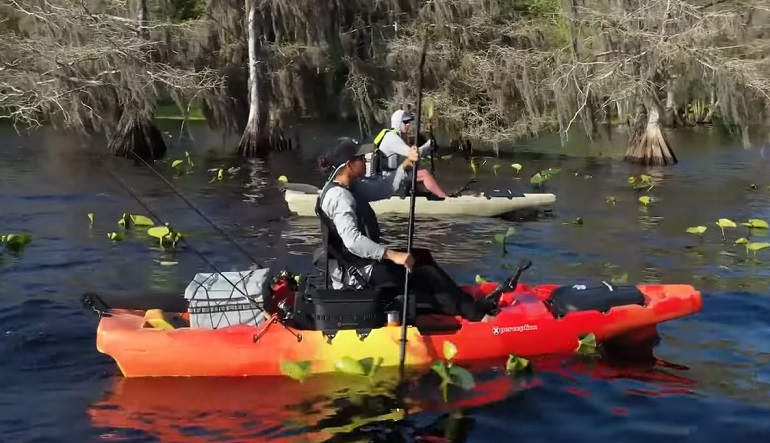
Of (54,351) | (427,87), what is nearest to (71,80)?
(427,87)

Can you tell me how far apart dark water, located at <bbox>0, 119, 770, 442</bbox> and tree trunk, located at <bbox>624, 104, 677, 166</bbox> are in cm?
211

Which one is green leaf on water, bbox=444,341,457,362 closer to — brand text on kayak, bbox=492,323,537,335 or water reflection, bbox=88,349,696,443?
water reflection, bbox=88,349,696,443

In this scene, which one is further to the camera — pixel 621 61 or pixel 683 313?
pixel 621 61

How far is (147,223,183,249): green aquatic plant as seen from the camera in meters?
11.6

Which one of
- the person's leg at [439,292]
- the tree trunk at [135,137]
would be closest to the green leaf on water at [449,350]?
the person's leg at [439,292]

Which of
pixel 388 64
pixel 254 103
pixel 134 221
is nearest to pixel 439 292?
pixel 134 221

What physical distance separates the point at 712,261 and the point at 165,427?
7.95 meters

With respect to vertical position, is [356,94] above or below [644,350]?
above

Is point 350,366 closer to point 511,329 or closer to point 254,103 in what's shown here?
point 511,329

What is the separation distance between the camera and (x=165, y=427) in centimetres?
599

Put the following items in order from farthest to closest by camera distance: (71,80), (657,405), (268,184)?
(71,80) < (268,184) < (657,405)

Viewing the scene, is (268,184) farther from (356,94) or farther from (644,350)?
(644,350)

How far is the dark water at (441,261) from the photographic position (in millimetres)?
6094

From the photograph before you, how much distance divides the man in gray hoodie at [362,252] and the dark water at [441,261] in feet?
2.74
